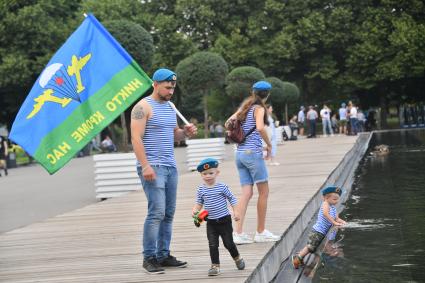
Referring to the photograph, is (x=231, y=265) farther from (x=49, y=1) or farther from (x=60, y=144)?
(x=49, y=1)

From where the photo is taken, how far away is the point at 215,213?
7363 millimetres

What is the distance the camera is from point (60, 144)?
9.76 m

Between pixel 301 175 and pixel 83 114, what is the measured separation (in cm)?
895

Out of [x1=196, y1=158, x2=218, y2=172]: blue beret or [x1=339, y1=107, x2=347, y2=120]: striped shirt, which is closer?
[x1=196, y1=158, x2=218, y2=172]: blue beret

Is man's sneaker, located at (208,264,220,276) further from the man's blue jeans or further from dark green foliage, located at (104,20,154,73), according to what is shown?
dark green foliage, located at (104,20,154,73)

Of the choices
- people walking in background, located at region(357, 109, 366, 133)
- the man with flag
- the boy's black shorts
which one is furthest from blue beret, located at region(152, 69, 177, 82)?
people walking in background, located at region(357, 109, 366, 133)

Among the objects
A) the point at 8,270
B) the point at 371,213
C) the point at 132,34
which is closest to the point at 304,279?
the point at 8,270

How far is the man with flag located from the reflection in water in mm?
1686

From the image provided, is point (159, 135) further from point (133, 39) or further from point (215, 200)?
point (133, 39)

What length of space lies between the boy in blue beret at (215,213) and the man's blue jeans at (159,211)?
0.32 meters

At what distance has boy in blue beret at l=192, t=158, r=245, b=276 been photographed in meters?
7.27

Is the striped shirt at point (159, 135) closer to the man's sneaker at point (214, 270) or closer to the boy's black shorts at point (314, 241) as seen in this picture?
the man's sneaker at point (214, 270)

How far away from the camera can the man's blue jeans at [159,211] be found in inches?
291

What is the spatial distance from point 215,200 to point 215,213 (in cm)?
12
